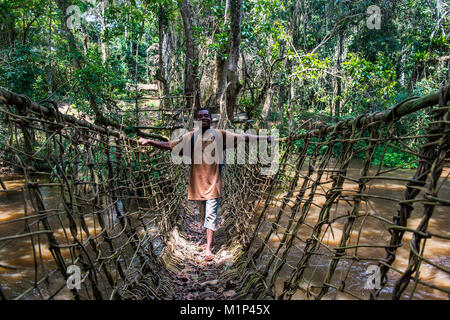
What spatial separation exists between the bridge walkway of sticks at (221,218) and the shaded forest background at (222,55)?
0.61 meters

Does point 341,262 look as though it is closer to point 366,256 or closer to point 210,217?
point 366,256

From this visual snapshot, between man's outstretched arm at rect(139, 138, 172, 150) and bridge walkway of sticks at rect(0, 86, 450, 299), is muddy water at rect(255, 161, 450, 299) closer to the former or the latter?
bridge walkway of sticks at rect(0, 86, 450, 299)

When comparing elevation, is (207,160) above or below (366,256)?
above

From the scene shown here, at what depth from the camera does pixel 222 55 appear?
15.4 feet

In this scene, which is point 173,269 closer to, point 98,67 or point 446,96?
point 446,96

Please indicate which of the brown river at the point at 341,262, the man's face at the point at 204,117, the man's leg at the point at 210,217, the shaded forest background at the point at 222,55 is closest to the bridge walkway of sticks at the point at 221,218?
the brown river at the point at 341,262

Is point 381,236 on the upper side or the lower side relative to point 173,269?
lower

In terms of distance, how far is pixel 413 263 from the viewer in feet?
2.09

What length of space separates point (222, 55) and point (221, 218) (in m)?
2.62

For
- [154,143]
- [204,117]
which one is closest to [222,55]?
[204,117]

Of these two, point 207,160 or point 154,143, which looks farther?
point 207,160

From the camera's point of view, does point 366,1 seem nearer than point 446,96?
No
